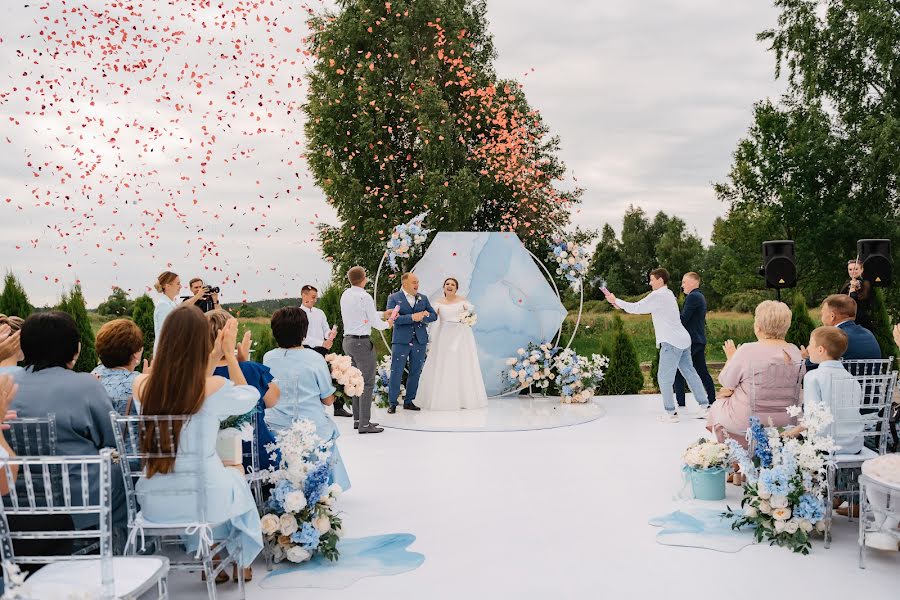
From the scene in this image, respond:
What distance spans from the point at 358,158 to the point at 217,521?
14.0m

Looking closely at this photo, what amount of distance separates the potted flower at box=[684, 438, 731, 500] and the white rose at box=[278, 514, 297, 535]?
270 centimetres

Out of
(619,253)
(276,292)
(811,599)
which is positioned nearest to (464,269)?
(276,292)

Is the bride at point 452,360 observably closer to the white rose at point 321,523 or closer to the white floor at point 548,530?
the white floor at point 548,530

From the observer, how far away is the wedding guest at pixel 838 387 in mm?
4277

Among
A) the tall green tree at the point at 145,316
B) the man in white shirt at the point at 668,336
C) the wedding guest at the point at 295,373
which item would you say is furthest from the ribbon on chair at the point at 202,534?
the tall green tree at the point at 145,316

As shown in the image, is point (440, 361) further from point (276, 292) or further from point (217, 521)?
point (217, 521)

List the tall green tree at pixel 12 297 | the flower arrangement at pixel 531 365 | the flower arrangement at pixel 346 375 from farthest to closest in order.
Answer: the flower arrangement at pixel 531 365
the tall green tree at pixel 12 297
the flower arrangement at pixel 346 375

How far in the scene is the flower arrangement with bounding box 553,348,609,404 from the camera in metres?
9.64

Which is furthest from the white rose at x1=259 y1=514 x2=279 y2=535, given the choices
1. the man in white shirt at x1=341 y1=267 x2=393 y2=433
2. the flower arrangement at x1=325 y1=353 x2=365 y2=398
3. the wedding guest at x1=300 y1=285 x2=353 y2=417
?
the wedding guest at x1=300 y1=285 x2=353 y2=417

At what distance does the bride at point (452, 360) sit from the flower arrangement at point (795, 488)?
5.04m

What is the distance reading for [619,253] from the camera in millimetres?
24719

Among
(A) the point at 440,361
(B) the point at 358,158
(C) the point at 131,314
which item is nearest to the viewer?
(A) the point at 440,361

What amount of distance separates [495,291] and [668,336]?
264cm

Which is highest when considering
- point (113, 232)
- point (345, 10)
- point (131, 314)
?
point (345, 10)
